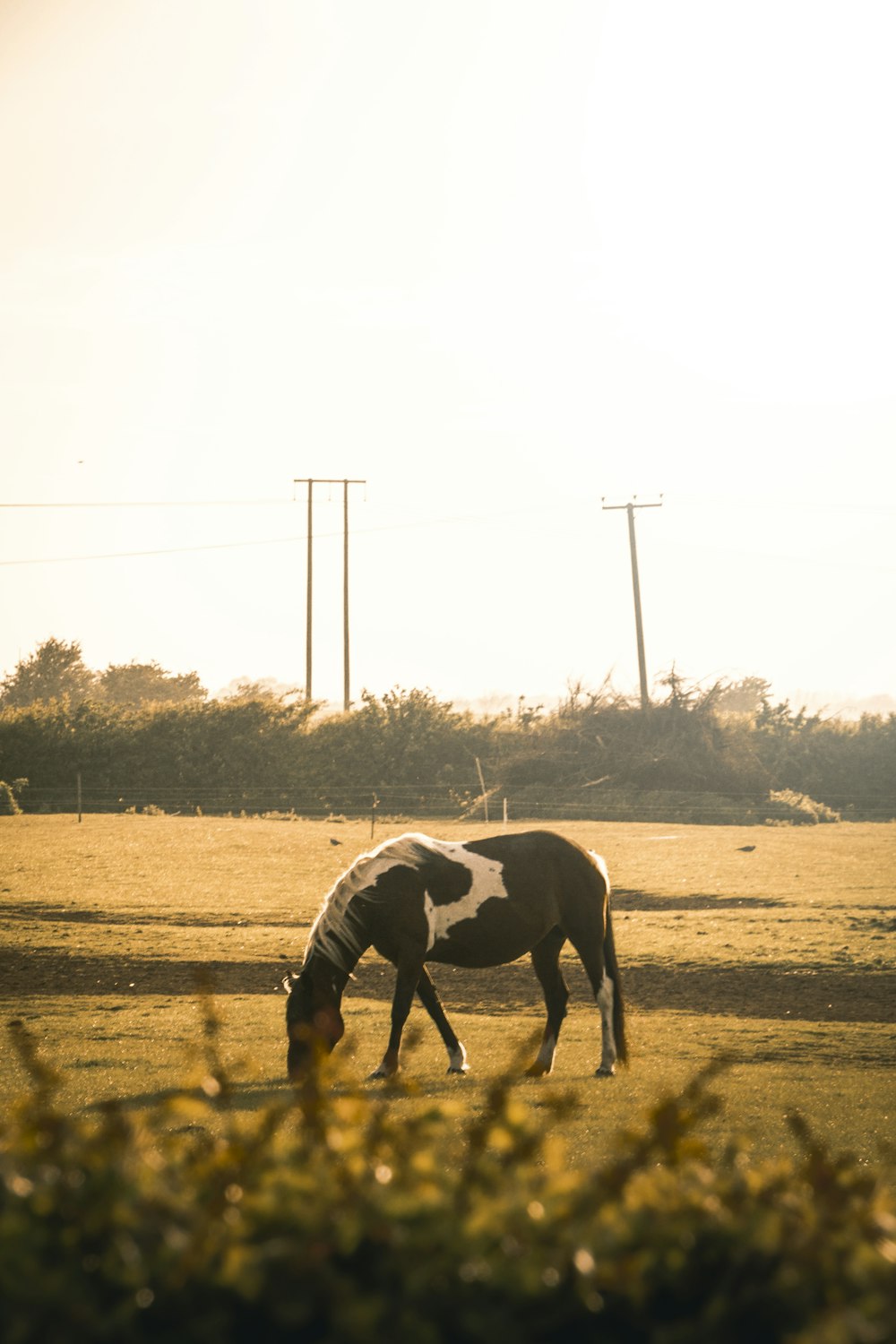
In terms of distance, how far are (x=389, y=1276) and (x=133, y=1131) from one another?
67 centimetres

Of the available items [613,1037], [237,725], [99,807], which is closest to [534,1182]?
[613,1037]

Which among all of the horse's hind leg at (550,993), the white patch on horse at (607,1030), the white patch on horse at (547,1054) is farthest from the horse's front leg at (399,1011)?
the white patch on horse at (607,1030)

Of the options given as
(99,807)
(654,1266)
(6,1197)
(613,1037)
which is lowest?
(613,1037)

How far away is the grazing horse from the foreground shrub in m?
7.10

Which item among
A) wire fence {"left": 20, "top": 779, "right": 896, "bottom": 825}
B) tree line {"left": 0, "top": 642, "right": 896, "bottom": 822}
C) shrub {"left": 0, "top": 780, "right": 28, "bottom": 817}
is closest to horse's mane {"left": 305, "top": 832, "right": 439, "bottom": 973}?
wire fence {"left": 20, "top": 779, "right": 896, "bottom": 825}

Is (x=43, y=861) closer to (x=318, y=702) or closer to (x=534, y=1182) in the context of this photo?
(x=318, y=702)

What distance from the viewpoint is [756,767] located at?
44.5 metres

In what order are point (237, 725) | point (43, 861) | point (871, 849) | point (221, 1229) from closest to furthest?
A: point (221, 1229), point (43, 861), point (871, 849), point (237, 725)

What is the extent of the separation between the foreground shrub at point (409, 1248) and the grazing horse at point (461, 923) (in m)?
7.10

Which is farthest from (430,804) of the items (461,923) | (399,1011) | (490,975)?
(399,1011)

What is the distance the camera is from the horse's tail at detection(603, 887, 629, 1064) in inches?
417

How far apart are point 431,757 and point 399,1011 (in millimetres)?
34877

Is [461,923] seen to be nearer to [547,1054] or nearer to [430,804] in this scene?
[547,1054]

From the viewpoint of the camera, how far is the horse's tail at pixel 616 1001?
10602 millimetres
